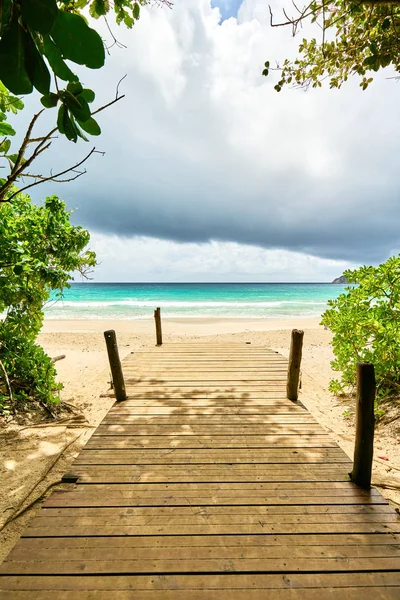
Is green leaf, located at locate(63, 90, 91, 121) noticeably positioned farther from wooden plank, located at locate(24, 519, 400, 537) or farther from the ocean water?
the ocean water

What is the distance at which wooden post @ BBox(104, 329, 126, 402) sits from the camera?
4.43 m

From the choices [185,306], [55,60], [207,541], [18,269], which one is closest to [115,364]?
[18,269]

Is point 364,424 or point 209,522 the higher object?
point 364,424

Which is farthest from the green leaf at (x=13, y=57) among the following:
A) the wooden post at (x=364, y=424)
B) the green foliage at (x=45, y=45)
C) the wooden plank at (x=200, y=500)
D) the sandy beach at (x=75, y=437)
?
the sandy beach at (x=75, y=437)

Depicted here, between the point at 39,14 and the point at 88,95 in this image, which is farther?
the point at 88,95

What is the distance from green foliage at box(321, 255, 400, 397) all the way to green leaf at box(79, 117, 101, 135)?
5229 millimetres

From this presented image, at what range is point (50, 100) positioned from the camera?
0.97 metres

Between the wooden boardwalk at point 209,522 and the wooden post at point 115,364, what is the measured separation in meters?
0.63

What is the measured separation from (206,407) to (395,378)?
3.83 m

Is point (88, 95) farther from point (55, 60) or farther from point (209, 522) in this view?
point (209, 522)

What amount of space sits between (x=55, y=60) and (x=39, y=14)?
165 mm

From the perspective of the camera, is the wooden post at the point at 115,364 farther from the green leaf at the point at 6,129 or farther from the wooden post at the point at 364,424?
the wooden post at the point at 364,424

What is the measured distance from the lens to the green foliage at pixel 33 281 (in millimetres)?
5000

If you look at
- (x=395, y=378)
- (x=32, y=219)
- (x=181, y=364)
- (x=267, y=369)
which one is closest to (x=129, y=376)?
(x=181, y=364)
